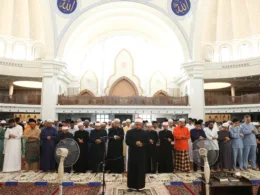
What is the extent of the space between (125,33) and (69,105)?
26.3 ft

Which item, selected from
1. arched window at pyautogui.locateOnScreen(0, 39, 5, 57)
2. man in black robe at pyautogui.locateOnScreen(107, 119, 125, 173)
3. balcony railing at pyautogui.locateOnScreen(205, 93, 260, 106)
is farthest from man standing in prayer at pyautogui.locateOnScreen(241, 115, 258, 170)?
arched window at pyautogui.locateOnScreen(0, 39, 5, 57)

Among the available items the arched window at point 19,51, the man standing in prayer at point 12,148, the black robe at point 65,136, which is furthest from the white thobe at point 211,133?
the arched window at point 19,51

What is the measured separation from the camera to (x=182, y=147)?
5.98 m

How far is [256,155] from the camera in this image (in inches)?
261

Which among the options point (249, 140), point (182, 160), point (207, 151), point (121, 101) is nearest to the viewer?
point (207, 151)

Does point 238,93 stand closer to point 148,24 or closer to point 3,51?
point 148,24

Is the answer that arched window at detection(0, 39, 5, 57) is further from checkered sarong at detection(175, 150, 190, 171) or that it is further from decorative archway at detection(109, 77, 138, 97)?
checkered sarong at detection(175, 150, 190, 171)

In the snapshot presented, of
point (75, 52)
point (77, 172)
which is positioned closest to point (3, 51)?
point (75, 52)

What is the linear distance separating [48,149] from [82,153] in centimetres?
93

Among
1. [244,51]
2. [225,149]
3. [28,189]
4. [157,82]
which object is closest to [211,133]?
[225,149]

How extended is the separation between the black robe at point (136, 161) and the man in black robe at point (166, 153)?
1640mm

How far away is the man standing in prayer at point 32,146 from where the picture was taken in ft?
19.9

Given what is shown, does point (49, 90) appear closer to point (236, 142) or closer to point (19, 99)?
point (19, 99)

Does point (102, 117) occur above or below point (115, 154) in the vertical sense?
above
